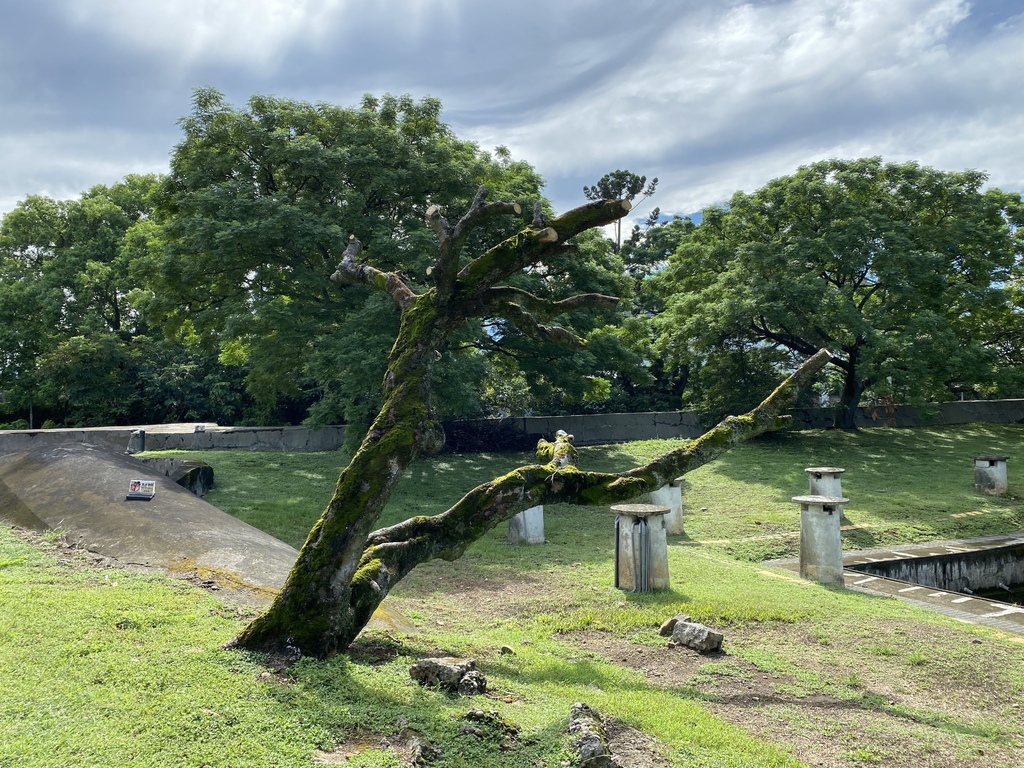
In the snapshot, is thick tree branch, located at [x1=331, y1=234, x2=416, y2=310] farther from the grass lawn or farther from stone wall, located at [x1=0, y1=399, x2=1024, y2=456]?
stone wall, located at [x1=0, y1=399, x2=1024, y2=456]

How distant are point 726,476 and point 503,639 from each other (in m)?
11.3

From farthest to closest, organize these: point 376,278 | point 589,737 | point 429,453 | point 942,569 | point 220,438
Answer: point 220,438 < point 942,569 < point 376,278 < point 429,453 < point 589,737

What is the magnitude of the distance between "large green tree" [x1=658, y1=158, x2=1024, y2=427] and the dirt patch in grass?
1211cm

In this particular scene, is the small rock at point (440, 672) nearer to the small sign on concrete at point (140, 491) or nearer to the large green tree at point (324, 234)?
the small sign on concrete at point (140, 491)

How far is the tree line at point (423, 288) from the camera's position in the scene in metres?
13.8

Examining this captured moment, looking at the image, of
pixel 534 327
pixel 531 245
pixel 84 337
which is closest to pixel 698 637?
pixel 534 327

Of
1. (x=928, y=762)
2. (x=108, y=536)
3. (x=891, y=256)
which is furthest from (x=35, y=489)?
(x=891, y=256)

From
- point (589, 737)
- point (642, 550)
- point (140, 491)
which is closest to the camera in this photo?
point (589, 737)

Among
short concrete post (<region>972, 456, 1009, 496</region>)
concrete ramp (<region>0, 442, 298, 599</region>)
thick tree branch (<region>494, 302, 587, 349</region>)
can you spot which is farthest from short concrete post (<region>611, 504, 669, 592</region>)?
short concrete post (<region>972, 456, 1009, 496</region>)

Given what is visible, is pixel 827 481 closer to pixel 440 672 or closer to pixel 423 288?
pixel 423 288

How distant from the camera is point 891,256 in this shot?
58.6 feet

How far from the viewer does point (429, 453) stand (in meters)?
5.58

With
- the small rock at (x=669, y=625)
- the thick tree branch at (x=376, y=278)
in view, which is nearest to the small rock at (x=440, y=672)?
the small rock at (x=669, y=625)

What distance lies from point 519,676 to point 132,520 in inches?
197
